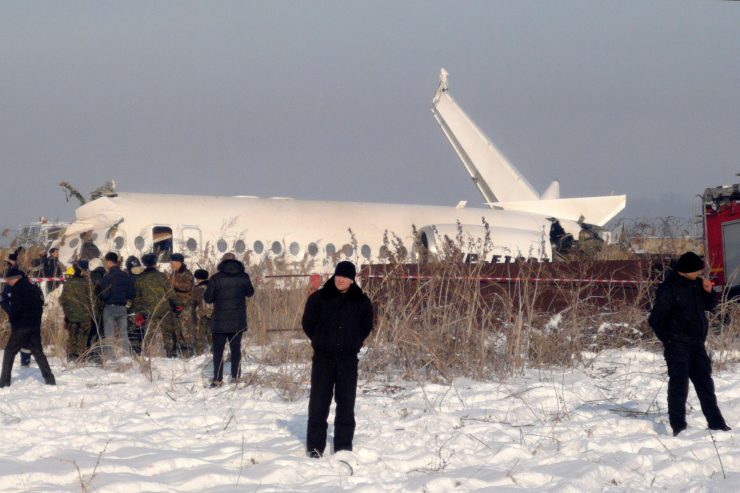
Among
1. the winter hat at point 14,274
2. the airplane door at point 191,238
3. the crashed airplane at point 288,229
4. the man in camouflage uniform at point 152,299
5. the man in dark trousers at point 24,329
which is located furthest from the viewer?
the airplane door at point 191,238

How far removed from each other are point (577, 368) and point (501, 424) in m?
3.42

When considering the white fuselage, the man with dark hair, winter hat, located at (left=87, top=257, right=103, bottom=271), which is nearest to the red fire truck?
the white fuselage

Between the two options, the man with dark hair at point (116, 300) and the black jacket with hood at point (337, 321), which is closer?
the black jacket with hood at point (337, 321)

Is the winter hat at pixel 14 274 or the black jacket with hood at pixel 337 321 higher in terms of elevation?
the winter hat at pixel 14 274

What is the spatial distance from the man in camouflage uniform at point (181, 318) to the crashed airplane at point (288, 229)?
8.45 ft

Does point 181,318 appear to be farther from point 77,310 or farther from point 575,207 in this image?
point 575,207

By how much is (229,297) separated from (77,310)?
306cm

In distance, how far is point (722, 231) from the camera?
1593 centimetres

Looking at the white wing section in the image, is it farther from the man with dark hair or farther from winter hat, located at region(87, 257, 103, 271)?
the man with dark hair

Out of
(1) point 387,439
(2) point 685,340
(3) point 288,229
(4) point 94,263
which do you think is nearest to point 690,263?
(2) point 685,340

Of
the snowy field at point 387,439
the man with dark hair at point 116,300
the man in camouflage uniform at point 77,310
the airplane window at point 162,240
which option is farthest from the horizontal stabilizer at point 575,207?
the snowy field at point 387,439

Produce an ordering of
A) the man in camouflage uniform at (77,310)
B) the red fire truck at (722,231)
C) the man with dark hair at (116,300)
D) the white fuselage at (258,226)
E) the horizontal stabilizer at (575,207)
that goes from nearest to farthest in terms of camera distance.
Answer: the man in camouflage uniform at (77,310) → the man with dark hair at (116,300) → the red fire truck at (722,231) → the white fuselage at (258,226) → the horizontal stabilizer at (575,207)

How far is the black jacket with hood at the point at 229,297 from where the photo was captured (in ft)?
37.4

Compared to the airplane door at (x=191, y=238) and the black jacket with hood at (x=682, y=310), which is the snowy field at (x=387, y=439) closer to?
the black jacket with hood at (x=682, y=310)
